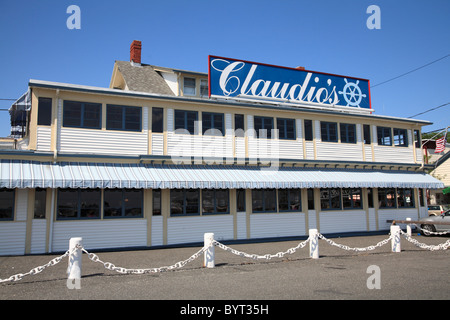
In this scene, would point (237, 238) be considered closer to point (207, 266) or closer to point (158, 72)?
point (207, 266)

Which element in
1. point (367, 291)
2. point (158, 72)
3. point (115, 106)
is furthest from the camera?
point (158, 72)


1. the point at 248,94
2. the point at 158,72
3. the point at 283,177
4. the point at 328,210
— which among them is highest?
the point at 158,72

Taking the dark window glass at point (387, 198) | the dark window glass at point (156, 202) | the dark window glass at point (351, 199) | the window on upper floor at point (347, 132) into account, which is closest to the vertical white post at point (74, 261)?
the dark window glass at point (156, 202)

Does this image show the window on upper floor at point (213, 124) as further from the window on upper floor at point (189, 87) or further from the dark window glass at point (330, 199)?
the dark window glass at point (330, 199)

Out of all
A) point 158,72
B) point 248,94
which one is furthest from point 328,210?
point 158,72

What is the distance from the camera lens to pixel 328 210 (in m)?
19.4

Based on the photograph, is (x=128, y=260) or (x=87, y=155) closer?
(x=128, y=260)

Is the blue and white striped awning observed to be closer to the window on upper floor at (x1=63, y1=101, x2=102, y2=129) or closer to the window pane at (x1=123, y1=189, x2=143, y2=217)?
the window pane at (x1=123, y1=189, x2=143, y2=217)

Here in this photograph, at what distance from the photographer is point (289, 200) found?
61.1 feet

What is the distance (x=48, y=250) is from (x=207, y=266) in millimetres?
6622

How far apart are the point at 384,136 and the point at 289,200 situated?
726 cm

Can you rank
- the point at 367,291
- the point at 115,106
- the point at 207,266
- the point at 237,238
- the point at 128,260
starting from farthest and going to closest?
1. the point at 237,238
2. the point at 115,106
3. the point at 128,260
4. the point at 207,266
5. the point at 367,291

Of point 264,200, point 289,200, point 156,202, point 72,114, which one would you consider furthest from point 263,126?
point 72,114

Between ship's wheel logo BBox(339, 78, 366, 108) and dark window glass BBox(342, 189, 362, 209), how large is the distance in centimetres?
481
